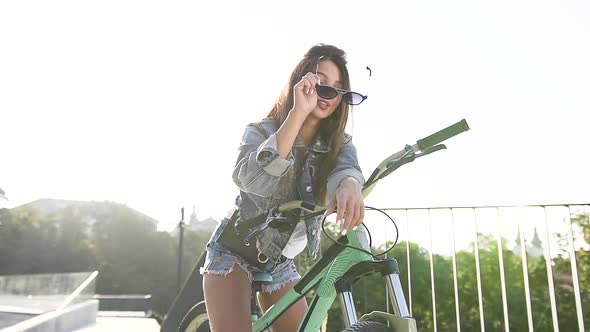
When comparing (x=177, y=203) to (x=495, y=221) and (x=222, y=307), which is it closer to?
(x=495, y=221)

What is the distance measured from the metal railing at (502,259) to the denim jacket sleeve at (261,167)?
0.92 m

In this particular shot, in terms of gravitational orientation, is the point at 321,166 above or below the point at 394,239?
above

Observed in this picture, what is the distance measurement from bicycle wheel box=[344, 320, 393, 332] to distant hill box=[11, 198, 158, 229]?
2186 centimetres

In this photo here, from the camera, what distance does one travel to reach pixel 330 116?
1.56 meters

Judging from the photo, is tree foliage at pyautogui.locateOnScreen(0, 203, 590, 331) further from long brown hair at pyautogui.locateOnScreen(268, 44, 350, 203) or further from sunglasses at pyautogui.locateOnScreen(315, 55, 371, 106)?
sunglasses at pyautogui.locateOnScreen(315, 55, 371, 106)

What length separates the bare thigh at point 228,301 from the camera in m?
1.46

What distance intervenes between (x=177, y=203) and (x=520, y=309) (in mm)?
8693

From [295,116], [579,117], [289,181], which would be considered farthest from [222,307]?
[579,117]

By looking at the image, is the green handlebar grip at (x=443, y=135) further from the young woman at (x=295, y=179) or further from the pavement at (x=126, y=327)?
the pavement at (x=126, y=327)

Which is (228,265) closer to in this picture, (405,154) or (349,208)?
(349,208)

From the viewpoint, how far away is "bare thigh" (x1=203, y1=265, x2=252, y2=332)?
1.46 m

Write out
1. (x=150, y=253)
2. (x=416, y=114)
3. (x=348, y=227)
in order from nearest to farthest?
(x=348, y=227) < (x=416, y=114) < (x=150, y=253)

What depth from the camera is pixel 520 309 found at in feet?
22.2

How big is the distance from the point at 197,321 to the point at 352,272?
112 centimetres
